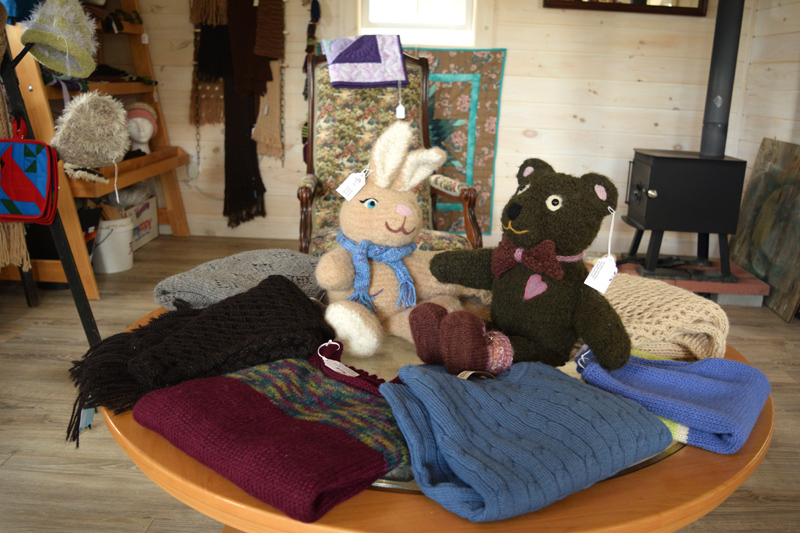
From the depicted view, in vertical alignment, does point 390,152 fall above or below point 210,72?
below

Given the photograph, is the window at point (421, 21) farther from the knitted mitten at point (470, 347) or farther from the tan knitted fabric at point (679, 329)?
the knitted mitten at point (470, 347)

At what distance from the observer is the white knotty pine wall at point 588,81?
3.03m

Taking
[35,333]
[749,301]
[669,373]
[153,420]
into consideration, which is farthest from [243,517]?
[749,301]

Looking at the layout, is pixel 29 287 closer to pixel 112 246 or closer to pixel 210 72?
pixel 112 246

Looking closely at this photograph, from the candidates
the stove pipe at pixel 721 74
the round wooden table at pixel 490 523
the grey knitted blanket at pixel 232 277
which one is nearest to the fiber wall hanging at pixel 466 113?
the stove pipe at pixel 721 74

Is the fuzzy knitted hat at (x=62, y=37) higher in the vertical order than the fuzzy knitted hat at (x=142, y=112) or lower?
higher

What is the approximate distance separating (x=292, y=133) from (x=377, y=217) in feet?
7.45

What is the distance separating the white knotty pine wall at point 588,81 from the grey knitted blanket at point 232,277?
1883 mm

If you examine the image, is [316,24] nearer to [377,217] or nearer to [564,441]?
[377,217]

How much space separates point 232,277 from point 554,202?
30.8 inches

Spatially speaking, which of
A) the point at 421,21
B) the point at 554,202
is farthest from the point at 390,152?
the point at 421,21

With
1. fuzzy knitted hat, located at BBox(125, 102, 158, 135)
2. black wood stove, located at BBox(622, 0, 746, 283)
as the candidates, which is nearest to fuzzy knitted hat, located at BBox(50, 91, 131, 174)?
fuzzy knitted hat, located at BBox(125, 102, 158, 135)

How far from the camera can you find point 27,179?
5.74 feet

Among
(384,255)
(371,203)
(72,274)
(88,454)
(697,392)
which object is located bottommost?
(88,454)
